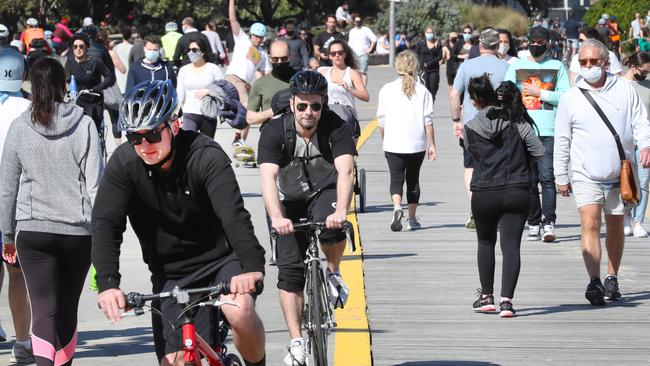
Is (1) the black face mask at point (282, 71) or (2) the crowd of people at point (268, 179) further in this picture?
(1) the black face mask at point (282, 71)

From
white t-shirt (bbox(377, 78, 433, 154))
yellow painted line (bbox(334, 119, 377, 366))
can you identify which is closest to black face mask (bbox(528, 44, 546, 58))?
white t-shirt (bbox(377, 78, 433, 154))

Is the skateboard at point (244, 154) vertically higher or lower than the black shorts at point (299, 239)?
lower

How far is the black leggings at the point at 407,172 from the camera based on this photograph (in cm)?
1338

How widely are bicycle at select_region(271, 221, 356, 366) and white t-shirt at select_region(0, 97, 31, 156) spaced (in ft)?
5.84

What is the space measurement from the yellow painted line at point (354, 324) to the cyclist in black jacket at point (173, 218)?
2046 mm

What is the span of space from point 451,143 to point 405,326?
1323 cm

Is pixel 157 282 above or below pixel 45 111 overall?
below

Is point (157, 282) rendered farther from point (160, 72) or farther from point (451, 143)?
point (451, 143)

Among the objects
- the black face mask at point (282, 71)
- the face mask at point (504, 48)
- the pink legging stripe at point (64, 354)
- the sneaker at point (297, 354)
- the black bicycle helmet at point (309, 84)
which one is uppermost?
the black bicycle helmet at point (309, 84)

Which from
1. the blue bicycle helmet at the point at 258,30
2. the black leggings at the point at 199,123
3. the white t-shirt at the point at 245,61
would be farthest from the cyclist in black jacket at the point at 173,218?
the blue bicycle helmet at the point at 258,30

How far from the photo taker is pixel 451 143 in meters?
22.1

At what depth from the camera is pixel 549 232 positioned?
41.7 feet

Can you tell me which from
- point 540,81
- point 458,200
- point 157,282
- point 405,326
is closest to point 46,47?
point 458,200

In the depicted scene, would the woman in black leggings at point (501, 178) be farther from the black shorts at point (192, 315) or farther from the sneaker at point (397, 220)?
the black shorts at point (192, 315)
